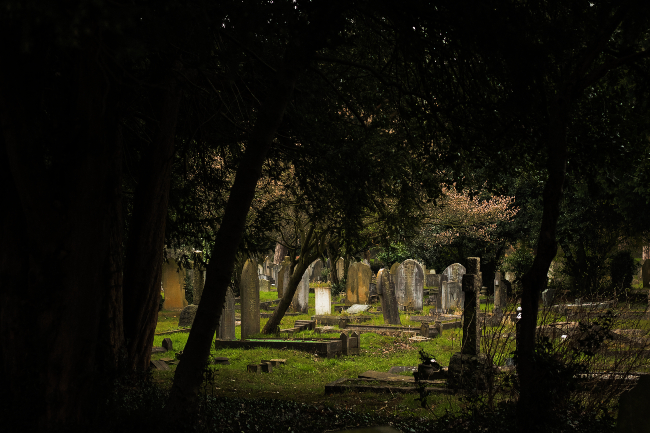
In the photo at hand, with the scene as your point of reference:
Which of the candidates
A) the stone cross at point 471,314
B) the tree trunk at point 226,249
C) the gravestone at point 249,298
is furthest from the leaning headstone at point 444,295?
the tree trunk at point 226,249

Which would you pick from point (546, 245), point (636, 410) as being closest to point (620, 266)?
point (546, 245)

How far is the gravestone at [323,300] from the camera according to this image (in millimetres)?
20031

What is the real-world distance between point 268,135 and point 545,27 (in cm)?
283

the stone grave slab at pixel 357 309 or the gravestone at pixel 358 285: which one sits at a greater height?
the gravestone at pixel 358 285

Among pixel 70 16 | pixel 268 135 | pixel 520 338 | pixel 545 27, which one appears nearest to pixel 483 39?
pixel 545 27

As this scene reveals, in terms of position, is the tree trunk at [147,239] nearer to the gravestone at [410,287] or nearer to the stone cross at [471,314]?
the stone cross at [471,314]

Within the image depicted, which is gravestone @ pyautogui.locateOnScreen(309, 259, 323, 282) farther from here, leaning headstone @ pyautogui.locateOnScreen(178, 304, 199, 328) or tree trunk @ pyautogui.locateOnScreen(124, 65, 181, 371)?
tree trunk @ pyautogui.locateOnScreen(124, 65, 181, 371)

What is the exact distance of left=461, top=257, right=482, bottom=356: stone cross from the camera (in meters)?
9.09

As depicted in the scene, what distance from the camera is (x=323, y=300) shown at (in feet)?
66.2

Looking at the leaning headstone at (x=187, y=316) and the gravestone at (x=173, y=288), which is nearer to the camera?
the leaning headstone at (x=187, y=316)

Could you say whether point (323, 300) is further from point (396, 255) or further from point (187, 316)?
point (396, 255)

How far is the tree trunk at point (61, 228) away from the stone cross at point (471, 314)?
580 cm

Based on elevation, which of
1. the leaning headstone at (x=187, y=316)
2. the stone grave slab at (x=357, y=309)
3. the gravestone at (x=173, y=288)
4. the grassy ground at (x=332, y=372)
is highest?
the gravestone at (x=173, y=288)

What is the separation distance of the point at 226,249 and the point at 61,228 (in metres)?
1.51
